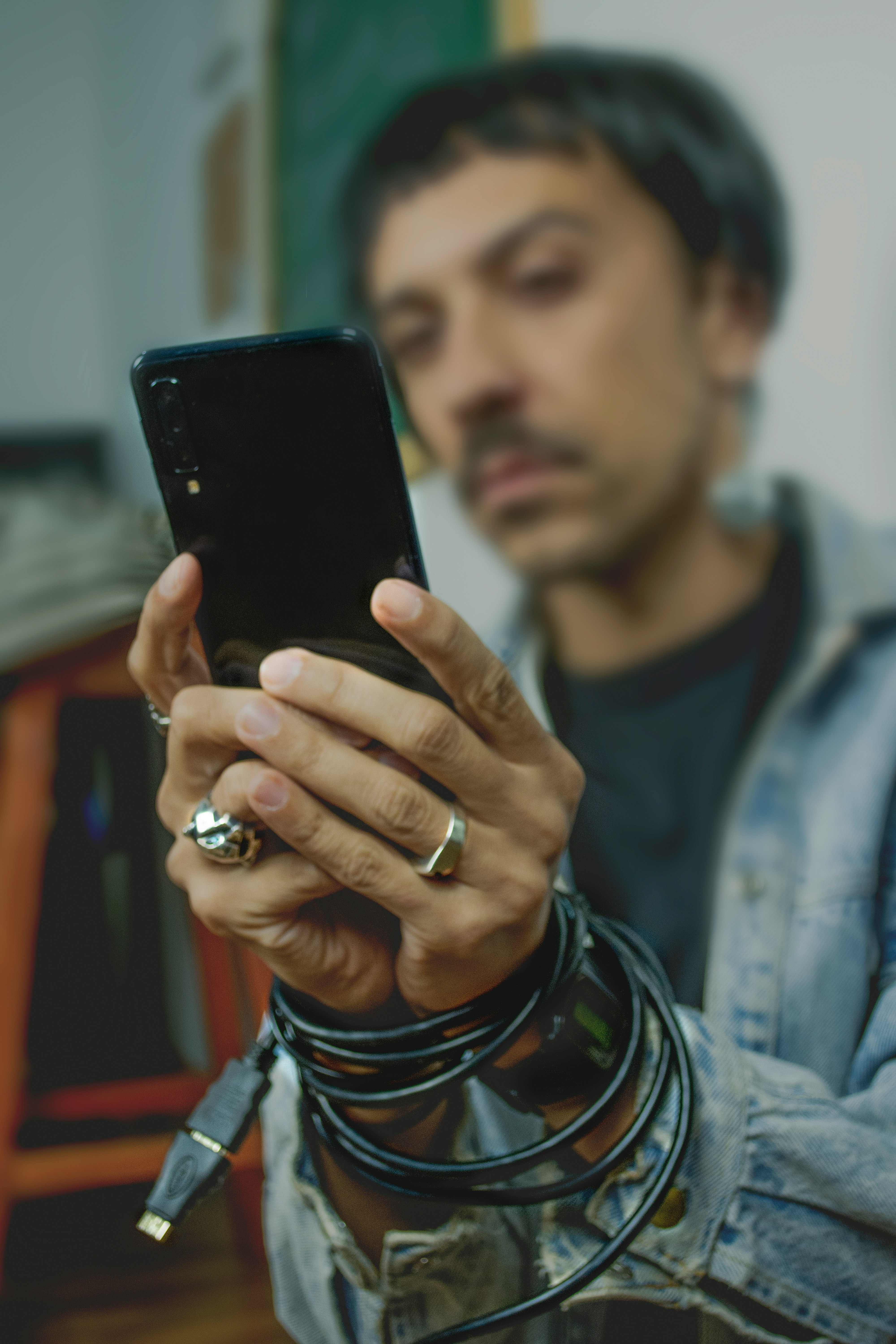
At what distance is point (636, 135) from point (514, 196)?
0.09 m

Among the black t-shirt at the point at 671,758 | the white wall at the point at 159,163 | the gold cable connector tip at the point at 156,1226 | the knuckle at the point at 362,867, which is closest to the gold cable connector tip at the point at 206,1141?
the gold cable connector tip at the point at 156,1226

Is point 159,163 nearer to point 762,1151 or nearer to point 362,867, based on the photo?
point 362,867

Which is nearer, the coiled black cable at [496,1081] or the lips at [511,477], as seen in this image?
the coiled black cable at [496,1081]

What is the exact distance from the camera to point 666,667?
56cm

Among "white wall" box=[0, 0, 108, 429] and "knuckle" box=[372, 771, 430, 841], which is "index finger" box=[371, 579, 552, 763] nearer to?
"knuckle" box=[372, 771, 430, 841]

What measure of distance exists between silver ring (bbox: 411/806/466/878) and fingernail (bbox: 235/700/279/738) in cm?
7

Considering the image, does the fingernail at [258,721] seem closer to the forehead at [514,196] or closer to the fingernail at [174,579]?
the fingernail at [174,579]

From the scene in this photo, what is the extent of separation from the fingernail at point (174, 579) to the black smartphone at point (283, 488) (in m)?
0.01

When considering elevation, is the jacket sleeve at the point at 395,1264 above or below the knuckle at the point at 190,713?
below

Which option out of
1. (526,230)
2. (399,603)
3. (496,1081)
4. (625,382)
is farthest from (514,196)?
(496,1081)

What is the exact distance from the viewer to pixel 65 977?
0.51 meters

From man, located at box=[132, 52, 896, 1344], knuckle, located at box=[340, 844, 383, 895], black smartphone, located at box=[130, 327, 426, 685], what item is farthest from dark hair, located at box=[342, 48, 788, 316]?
knuckle, located at box=[340, 844, 383, 895]

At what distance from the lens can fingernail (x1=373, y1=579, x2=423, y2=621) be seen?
272mm

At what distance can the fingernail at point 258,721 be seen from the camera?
288 mm
